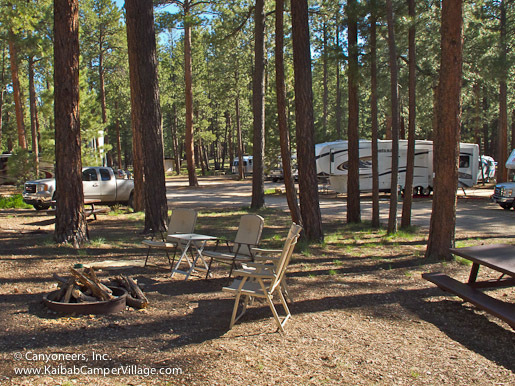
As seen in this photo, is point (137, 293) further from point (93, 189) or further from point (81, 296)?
point (93, 189)

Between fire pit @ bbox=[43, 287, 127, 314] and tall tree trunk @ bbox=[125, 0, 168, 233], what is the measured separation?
18.4 feet

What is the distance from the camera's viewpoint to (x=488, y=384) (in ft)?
12.3

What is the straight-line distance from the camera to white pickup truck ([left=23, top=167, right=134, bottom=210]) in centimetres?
1605

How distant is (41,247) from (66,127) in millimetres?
2158

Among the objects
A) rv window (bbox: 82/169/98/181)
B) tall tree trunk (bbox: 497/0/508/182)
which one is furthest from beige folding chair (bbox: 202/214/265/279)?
tall tree trunk (bbox: 497/0/508/182)

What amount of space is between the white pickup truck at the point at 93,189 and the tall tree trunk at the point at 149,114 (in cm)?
631

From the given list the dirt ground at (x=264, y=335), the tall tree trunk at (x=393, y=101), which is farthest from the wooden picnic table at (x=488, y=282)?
the tall tree trunk at (x=393, y=101)

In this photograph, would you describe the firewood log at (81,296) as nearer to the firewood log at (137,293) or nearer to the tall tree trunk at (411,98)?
the firewood log at (137,293)

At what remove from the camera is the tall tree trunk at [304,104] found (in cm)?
941

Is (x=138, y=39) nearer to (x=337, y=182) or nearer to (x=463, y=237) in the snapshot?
(x=463, y=237)

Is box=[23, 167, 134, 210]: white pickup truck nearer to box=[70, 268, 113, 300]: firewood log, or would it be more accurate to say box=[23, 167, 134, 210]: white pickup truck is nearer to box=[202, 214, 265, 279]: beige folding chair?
box=[202, 214, 265, 279]: beige folding chair

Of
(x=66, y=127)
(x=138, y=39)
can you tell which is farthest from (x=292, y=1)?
(x=66, y=127)

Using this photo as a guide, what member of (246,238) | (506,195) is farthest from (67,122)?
(506,195)

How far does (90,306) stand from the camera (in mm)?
5023
